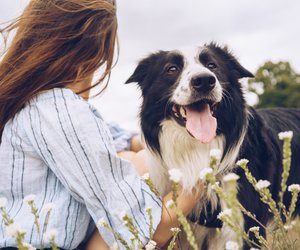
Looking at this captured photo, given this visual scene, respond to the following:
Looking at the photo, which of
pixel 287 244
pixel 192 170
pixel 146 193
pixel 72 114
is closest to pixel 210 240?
pixel 192 170

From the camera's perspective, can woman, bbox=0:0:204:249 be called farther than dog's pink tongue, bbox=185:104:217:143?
No

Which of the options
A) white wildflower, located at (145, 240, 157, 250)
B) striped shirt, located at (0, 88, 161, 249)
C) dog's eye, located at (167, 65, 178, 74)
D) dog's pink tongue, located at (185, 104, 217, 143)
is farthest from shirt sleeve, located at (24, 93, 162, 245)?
dog's eye, located at (167, 65, 178, 74)

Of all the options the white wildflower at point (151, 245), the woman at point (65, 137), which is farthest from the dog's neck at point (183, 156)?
the white wildflower at point (151, 245)

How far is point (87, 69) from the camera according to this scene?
3281mm

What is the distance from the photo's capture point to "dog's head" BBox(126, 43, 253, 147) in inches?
133

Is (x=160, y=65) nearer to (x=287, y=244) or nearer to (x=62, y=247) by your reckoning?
(x=62, y=247)

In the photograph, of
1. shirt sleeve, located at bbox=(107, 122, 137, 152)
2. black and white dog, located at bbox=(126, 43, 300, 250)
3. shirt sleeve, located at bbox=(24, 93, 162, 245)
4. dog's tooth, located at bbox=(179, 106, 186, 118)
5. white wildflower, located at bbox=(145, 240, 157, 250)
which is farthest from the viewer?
shirt sleeve, located at bbox=(107, 122, 137, 152)

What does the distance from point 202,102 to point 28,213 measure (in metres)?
1.35

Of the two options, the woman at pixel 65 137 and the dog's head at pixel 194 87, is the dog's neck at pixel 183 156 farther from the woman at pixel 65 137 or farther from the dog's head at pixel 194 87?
the woman at pixel 65 137

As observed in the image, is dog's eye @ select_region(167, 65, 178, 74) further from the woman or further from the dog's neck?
the woman

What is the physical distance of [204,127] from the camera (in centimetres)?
342

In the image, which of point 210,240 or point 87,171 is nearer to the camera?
point 87,171

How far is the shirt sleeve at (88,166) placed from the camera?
2.87 metres

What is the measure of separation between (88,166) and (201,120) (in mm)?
934
